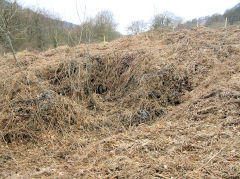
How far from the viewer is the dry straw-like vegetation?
7.36 ft

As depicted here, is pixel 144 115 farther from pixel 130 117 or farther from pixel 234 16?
pixel 234 16

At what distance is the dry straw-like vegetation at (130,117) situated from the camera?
224 centimetres

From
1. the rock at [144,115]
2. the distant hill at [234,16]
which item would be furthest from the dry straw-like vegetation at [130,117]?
the distant hill at [234,16]

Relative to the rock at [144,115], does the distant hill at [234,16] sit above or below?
above

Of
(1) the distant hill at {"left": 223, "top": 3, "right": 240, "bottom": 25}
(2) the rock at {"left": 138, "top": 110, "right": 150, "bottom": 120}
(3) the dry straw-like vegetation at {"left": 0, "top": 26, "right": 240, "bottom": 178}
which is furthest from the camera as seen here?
(1) the distant hill at {"left": 223, "top": 3, "right": 240, "bottom": 25}

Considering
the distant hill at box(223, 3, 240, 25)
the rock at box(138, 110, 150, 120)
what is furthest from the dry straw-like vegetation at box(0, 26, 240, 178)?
the distant hill at box(223, 3, 240, 25)

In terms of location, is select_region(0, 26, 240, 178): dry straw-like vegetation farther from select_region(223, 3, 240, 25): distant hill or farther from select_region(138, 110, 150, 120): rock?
select_region(223, 3, 240, 25): distant hill

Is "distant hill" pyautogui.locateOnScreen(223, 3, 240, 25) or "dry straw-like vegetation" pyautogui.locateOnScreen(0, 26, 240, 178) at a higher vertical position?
"distant hill" pyautogui.locateOnScreen(223, 3, 240, 25)

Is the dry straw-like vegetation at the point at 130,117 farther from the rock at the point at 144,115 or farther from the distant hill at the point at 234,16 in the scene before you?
the distant hill at the point at 234,16

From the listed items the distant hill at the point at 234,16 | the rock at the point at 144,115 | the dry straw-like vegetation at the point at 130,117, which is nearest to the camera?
the dry straw-like vegetation at the point at 130,117

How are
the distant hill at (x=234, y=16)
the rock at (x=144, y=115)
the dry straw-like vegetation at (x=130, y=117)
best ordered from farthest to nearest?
the distant hill at (x=234, y=16) → the rock at (x=144, y=115) → the dry straw-like vegetation at (x=130, y=117)

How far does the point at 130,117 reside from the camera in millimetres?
3939

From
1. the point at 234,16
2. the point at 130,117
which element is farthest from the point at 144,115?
the point at 234,16

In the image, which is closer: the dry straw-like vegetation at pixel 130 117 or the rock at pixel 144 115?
the dry straw-like vegetation at pixel 130 117
